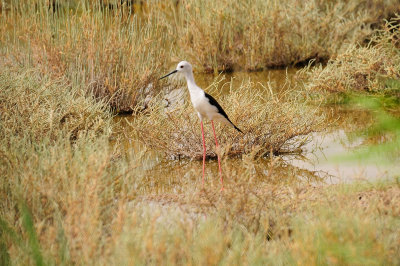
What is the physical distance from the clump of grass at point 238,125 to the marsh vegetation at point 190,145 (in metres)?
0.01

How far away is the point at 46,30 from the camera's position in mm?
6680

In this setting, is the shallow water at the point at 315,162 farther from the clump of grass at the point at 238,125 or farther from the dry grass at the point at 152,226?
the dry grass at the point at 152,226

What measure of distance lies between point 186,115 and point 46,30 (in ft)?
7.92

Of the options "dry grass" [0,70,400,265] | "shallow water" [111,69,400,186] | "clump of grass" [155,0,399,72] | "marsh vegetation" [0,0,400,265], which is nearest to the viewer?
"dry grass" [0,70,400,265]

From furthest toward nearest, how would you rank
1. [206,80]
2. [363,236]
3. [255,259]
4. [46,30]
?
[206,80]
[46,30]
[255,259]
[363,236]

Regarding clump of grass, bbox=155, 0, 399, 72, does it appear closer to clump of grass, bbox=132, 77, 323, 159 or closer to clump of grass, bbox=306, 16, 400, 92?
clump of grass, bbox=306, 16, 400, 92

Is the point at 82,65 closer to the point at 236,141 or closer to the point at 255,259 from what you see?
the point at 236,141

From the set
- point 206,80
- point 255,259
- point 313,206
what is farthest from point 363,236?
point 206,80

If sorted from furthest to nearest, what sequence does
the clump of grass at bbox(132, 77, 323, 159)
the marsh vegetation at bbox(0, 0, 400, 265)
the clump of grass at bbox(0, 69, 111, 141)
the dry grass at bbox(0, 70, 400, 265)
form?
1. the clump of grass at bbox(132, 77, 323, 159)
2. the clump of grass at bbox(0, 69, 111, 141)
3. the marsh vegetation at bbox(0, 0, 400, 265)
4. the dry grass at bbox(0, 70, 400, 265)

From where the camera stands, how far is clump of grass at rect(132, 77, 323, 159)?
17.0ft

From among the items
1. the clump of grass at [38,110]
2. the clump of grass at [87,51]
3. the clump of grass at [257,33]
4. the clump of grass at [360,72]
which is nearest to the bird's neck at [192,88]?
the clump of grass at [38,110]

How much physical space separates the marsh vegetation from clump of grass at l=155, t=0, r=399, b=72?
0.03m

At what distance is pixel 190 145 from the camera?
5305 millimetres

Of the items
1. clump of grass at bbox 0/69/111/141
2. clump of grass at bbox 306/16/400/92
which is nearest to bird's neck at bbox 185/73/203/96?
clump of grass at bbox 0/69/111/141
